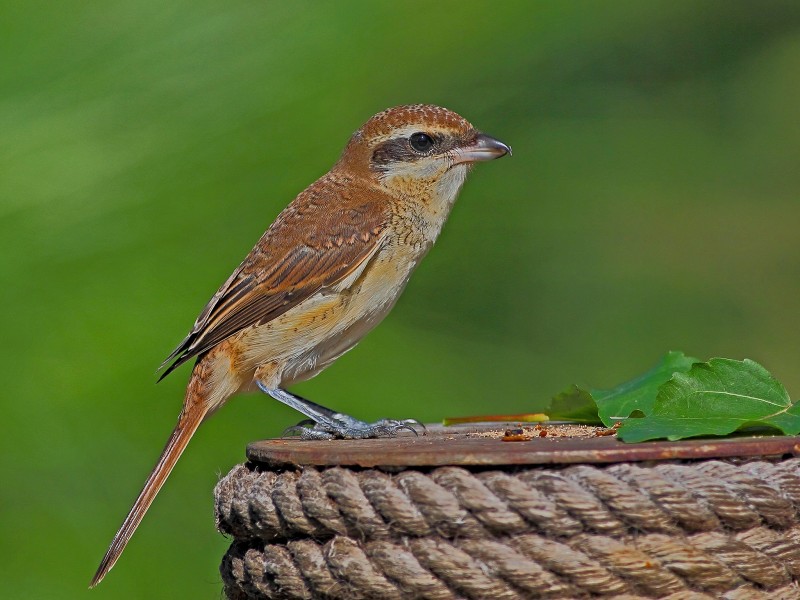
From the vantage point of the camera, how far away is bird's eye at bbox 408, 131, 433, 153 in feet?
9.75

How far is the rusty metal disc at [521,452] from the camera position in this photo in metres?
1.37

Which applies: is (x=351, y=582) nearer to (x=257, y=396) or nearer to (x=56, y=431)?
(x=56, y=431)

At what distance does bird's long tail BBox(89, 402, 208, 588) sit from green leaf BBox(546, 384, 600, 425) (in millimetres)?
893

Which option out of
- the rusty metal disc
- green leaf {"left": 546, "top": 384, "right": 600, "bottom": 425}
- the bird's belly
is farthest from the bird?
the rusty metal disc

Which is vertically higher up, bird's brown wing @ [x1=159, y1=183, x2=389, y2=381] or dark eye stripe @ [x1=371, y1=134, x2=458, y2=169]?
dark eye stripe @ [x1=371, y1=134, x2=458, y2=169]

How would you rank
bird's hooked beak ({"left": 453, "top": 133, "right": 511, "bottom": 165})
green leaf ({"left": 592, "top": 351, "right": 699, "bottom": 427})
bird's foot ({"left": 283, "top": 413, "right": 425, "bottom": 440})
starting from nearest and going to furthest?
green leaf ({"left": 592, "top": 351, "right": 699, "bottom": 427})
bird's foot ({"left": 283, "top": 413, "right": 425, "bottom": 440})
bird's hooked beak ({"left": 453, "top": 133, "right": 511, "bottom": 165})

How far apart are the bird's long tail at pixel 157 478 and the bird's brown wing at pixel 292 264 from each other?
17 centimetres

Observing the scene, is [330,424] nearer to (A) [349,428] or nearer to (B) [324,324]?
(A) [349,428]

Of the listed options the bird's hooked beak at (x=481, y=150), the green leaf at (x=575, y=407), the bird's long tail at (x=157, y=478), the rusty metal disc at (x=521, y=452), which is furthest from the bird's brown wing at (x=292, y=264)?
the rusty metal disc at (x=521, y=452)

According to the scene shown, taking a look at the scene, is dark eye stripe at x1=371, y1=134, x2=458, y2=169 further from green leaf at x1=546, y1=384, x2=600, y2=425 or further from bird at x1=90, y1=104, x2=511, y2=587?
green leaf at x1=546, y1=384, x2=600, y2=425

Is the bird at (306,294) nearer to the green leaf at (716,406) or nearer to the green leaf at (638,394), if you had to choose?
the green leaf at (638,394)

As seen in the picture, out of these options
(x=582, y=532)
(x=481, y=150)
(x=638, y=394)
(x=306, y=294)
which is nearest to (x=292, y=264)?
(x=306, y=294)

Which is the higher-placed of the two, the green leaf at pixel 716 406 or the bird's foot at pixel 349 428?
the bird's foot at pixel 349 428

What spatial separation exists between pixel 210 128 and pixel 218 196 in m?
0.16
